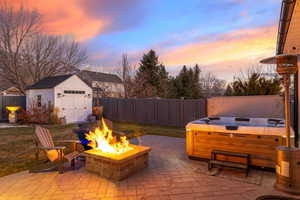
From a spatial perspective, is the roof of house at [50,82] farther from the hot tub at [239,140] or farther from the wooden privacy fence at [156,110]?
the hot tub at [239,140]

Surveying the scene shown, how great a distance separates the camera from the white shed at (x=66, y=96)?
10032 millimetres

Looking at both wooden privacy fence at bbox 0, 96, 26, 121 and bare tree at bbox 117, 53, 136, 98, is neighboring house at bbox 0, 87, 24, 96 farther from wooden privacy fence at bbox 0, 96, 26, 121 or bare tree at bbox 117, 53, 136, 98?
bare tree at bbox 117, 53, 136, 98

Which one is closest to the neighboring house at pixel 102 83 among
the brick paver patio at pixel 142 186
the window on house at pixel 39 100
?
the window on house at pixel 39 100

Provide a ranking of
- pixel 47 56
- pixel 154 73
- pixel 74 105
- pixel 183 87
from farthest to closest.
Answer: pixel 154 73, pixel 183 87, pixel 47 56, pixel 74 105

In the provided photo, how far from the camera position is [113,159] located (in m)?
2.85

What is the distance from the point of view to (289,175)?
2461mm

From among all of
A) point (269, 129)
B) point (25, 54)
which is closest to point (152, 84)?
point (25, 54)

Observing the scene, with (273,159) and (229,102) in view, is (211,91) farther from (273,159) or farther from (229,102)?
(273,159)

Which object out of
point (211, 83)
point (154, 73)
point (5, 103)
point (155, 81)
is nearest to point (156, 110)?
point (155, 81)

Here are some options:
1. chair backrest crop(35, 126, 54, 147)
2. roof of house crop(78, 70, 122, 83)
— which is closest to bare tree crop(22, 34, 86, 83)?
roof of house crop(78, 70, 122, 83)

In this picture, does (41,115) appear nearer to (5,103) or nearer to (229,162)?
(5,103)

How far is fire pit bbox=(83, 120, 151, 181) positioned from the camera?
2897mm

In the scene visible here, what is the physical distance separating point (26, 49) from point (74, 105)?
7.37 meters

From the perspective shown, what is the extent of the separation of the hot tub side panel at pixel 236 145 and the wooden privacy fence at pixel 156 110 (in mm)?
4464
